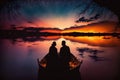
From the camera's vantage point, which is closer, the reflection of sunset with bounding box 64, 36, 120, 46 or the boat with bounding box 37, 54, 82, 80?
the boat with bounding box 37, 54, 82, 80

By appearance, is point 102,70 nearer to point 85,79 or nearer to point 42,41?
point 85,79

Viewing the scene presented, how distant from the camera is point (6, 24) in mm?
5375

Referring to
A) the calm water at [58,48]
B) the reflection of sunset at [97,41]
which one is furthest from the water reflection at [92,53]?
the reflection of sunset at [97,41]

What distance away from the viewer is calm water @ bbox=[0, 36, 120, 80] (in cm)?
527

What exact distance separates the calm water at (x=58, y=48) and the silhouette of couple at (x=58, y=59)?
0.08 metres

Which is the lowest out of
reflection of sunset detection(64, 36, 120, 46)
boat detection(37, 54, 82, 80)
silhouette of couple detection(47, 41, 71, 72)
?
boat detection(37, 54, 82, 80)

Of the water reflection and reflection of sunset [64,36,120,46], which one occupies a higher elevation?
reflection of sunset [64,36,120,46]

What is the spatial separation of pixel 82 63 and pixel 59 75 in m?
0.39

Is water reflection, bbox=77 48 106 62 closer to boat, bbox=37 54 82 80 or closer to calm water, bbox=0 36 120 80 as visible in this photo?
calm water, bbox=0 36 120 80

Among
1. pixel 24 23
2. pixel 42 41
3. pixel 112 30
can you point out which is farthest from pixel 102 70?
pixel 24 23

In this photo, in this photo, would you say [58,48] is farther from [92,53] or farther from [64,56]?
[92,53]

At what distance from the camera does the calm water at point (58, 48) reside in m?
5.27

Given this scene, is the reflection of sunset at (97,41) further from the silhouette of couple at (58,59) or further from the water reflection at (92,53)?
the silhouette of couple at (58,59)

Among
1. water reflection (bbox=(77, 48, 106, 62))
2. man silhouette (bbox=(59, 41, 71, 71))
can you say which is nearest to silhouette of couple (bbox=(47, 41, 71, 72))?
man silhouette (bbox=(59, 41, 71, 71))
